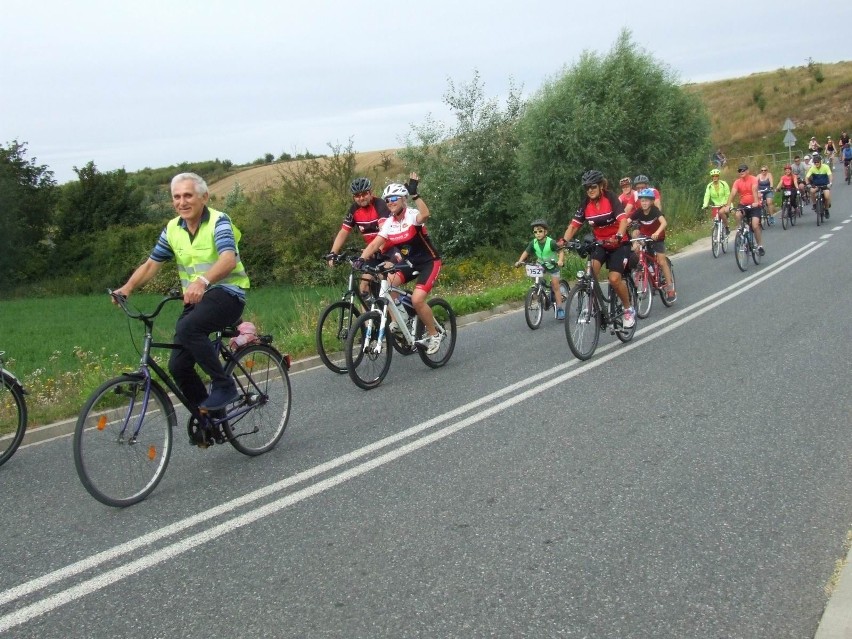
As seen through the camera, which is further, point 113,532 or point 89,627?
point 113,532

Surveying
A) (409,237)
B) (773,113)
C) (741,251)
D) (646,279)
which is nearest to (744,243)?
(741,251)

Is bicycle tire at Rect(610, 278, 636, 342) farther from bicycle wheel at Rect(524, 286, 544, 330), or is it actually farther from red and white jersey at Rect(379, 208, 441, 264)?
red and white jersey at Rect(379, 208, 441, 264)

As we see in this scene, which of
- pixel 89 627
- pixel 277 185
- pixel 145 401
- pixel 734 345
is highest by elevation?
pixel 277 185

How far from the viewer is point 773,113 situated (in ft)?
266

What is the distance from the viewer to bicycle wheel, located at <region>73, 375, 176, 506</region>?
16.7 feet

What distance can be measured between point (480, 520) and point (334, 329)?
5.31 m

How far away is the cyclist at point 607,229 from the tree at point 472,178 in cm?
2396

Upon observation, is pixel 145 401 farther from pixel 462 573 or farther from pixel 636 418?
pixel 636 418

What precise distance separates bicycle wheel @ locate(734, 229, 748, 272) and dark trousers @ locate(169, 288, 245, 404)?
527 inches

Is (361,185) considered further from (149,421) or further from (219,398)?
(149,421)

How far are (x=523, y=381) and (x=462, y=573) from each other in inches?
175

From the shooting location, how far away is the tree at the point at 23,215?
2259 inches

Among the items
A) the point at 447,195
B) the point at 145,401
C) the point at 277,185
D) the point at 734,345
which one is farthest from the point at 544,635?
the point at 277,185

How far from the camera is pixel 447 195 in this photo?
1353 inches
